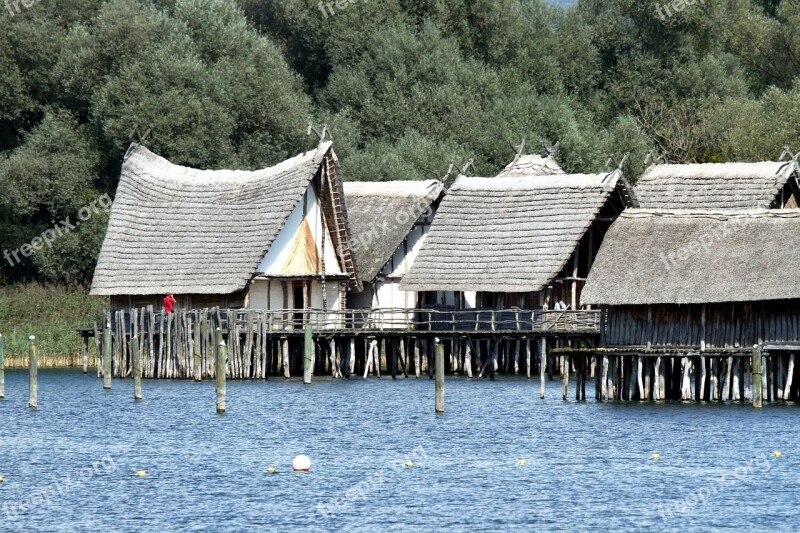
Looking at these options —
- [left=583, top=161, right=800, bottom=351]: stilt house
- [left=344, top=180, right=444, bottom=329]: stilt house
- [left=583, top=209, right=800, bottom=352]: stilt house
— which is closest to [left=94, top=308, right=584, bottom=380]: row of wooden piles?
[left=344, top=180, right=444, bottom=329]: stilt house

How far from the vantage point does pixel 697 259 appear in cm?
4625

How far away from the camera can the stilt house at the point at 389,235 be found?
63.4 meters

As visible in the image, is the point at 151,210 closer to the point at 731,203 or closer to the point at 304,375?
the point at 304,375

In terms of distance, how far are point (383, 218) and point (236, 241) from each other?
676cm

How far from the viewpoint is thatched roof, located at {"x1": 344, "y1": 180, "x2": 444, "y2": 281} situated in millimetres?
63281

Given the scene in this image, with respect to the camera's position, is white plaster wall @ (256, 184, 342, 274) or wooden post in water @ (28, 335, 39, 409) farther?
white plaster wall @ (256, 184, 342, 274)

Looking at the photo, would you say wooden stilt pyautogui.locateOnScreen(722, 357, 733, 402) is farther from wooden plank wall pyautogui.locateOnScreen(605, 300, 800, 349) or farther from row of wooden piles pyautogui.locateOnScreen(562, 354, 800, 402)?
wooden plank wall pyautogui.locateOnScreen(605, 300, 800, 349)

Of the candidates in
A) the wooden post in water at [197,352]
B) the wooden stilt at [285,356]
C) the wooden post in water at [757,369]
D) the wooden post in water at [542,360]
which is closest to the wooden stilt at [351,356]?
the wooden stilt at [285,356]

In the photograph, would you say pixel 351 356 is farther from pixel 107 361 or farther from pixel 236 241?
pixel 107 361

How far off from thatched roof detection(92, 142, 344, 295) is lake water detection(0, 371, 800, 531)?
8.33m

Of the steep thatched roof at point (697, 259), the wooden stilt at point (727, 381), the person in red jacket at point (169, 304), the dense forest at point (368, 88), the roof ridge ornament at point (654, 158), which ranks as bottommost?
the wooden stilt at point (727, 381)

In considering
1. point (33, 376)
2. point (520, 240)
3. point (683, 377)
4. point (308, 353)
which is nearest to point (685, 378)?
point (683, 377)

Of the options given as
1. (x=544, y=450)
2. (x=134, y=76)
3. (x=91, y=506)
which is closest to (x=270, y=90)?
(x=134, y=76)

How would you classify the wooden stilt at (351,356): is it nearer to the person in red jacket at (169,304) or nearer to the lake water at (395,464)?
the person in red jacket at (169,304)
